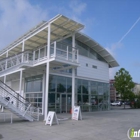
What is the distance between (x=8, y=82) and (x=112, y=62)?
15.3 meters

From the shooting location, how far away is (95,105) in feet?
76.4

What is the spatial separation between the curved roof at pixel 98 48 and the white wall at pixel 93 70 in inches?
38.8

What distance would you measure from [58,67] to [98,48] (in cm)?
811

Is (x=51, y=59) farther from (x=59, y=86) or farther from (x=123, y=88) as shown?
(x=123, y=88)

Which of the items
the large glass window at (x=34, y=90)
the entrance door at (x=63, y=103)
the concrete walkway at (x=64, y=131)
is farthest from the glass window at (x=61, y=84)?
the concrete walkway at (x=64, y=131)

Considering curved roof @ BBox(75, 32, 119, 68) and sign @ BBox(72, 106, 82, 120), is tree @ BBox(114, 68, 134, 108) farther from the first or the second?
sign @ BBox(72, 106, 82, 120)

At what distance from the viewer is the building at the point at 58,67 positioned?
1426 cm

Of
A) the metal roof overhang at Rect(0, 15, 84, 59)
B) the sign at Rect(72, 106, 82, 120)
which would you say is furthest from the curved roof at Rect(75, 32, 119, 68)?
the sign at Rect(72, 106, 82, 120)

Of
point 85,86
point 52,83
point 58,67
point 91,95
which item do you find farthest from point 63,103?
point 91,95

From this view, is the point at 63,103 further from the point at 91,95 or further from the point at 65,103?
the point at 91,95

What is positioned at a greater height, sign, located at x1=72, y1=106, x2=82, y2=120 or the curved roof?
the curved roof

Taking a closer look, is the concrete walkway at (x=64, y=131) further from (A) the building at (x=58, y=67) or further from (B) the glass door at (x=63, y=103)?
(B) the glass door at (x=63, y=103)

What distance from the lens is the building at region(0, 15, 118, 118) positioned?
14.3 meters

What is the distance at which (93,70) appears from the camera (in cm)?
2384
